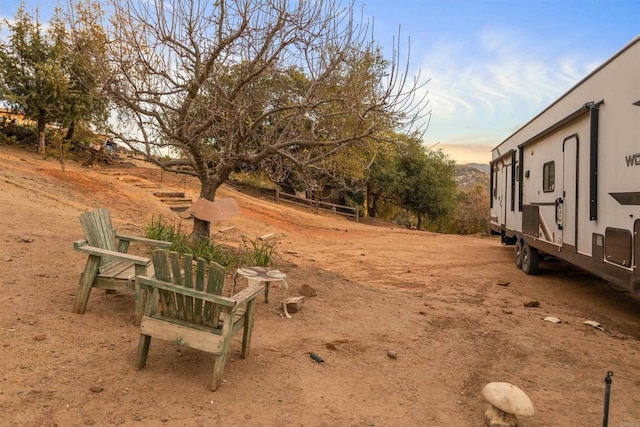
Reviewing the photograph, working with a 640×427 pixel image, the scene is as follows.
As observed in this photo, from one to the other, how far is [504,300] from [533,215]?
82.1 inches

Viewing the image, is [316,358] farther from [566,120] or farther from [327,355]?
[566,120]

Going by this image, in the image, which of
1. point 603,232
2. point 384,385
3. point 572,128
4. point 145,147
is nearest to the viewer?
point 384,385

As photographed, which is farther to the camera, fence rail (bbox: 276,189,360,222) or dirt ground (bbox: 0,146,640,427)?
fence rail (bbox: 276,189,360,222)

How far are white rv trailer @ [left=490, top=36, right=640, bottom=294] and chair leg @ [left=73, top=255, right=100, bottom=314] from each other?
5198 mm

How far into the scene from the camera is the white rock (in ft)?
9.46

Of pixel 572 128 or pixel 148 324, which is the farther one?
pixel 572 128

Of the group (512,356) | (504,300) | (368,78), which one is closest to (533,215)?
(504,300)

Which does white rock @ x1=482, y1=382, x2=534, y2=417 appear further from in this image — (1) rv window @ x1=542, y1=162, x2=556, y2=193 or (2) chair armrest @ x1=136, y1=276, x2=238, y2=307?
(1) rv window @ x1=542, y1=162, x2=556, y2=193

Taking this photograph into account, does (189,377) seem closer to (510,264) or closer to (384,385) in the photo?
(384,385)

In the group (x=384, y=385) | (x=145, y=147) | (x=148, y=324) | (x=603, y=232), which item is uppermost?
(x=145, y=147)

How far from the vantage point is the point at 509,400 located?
2928 millimetres

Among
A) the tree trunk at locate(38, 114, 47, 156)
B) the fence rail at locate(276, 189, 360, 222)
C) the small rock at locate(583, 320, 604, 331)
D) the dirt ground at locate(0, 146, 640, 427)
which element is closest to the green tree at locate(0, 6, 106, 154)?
the tree trunk at locate(38, 114, 47, 156)

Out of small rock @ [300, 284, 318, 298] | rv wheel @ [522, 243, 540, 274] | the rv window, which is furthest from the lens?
rv wheel @ [522, 243, 540, 274]

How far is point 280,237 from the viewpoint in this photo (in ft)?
46.8
